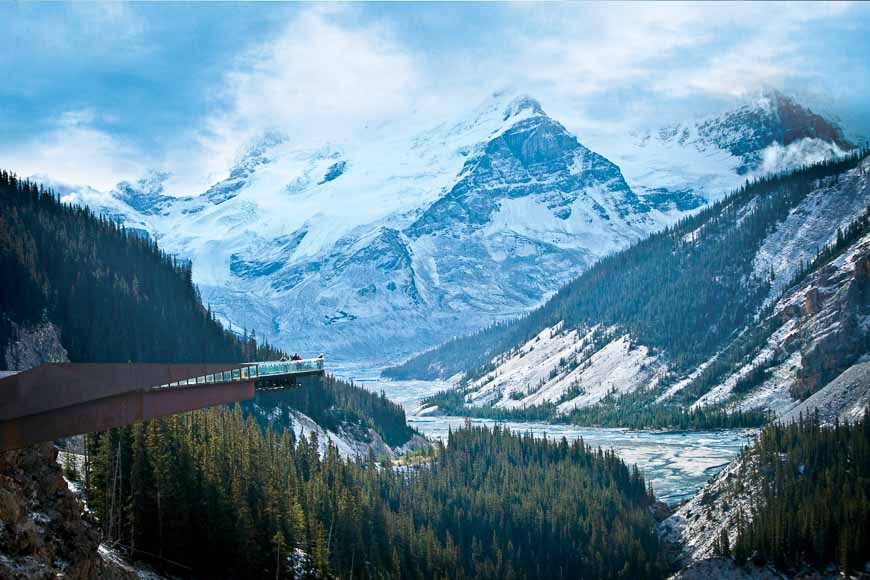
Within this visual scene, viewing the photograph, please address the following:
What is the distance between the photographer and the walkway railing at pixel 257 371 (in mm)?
54425

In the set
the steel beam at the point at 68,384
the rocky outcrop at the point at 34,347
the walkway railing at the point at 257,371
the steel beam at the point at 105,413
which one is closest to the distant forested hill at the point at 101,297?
the rocky outcrop at the point at 34,347

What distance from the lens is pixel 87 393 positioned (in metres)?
43.2

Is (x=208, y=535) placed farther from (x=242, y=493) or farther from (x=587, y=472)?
(x=587, y=472)

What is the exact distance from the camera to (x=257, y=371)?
203ft

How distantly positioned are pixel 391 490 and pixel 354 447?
4533cm

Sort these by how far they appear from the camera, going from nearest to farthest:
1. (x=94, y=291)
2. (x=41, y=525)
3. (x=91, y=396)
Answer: (x=91, y=396)
(x=41, y=525)
(x=94, y=291)

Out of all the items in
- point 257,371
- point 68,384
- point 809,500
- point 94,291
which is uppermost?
point 94,291

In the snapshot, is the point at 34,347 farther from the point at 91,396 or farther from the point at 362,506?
the point at 91,396

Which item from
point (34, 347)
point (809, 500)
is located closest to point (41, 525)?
point (34, 347)

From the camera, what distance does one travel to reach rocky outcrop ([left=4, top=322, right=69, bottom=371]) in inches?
4547

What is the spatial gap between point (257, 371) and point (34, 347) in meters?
72.6

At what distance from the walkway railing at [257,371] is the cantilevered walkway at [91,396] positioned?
0.33 meters

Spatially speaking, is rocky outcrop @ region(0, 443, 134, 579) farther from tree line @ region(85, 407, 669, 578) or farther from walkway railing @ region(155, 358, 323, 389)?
tree line @ region(85, 407, 669, 578)

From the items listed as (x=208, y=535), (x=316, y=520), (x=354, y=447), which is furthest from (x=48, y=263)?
(x=208, y=535)
